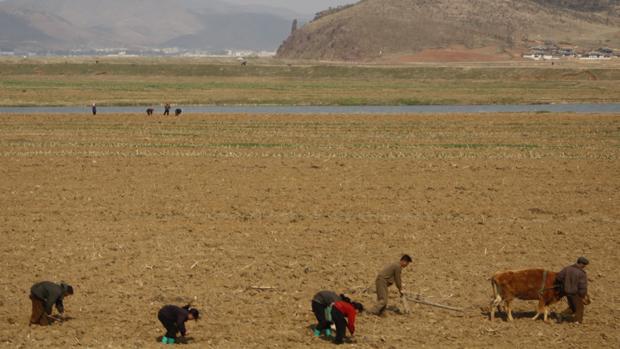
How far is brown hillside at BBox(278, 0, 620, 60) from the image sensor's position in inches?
6358

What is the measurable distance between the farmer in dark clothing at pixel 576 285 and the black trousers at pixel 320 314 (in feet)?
13.9

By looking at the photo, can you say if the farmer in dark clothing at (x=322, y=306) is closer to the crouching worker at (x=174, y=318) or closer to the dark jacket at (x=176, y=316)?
the crouching worker at (x=174, y=318)

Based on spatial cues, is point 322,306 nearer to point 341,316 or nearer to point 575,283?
point 341,316

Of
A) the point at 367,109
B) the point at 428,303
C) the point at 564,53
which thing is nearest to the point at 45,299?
Answer: the point at 428,303

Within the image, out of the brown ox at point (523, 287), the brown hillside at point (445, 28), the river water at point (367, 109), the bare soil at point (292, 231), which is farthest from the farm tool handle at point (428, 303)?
the brown hillside at point (445, 28)

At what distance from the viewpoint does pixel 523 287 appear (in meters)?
16.0

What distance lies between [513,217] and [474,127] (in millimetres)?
24610

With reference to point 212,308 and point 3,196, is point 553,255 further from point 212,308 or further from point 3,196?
point 3,196

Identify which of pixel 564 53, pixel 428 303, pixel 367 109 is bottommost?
pixel 428 303

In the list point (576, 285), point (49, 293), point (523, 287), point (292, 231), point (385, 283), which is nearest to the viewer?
point (49, 293)

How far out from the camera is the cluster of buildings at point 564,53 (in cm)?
14221

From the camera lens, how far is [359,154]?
1452 inches

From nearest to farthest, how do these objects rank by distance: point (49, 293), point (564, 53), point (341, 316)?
1. point (341, 316)
2. point (49, 293)
3. point (564, 53)

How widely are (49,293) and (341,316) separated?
4.89m
